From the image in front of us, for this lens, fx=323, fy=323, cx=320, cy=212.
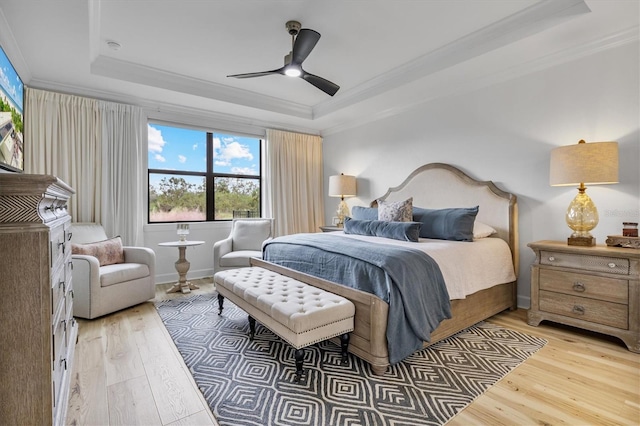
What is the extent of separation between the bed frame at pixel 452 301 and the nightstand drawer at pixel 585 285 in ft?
1.40

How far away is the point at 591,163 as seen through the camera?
2.52 m

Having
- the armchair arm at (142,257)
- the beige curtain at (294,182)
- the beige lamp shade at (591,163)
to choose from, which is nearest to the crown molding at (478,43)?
the beige lamp shade at (591,163)

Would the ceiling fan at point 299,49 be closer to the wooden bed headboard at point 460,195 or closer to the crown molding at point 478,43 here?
the crown molding at point 478,43

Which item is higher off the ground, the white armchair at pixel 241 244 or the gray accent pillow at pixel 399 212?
the gray accent pillow at pixel 399 212

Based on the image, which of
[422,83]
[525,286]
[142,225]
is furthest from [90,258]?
[525,286]

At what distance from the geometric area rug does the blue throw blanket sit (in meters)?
0.22

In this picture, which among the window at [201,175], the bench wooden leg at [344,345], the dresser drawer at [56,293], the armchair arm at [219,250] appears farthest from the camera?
the window at [201,175]

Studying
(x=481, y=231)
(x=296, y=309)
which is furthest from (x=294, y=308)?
(x=481, y=231)

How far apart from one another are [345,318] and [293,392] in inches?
20.7

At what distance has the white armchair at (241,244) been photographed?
4031mm

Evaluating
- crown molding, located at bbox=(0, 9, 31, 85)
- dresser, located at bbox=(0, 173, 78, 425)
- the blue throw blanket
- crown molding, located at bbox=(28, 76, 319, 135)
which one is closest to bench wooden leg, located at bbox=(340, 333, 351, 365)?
the blue throw blanket

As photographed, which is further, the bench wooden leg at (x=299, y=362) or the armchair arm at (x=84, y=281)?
the armchair arm at (x=84, y=281)

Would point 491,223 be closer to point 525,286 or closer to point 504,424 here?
point 525,286

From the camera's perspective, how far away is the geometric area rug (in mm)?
1669
